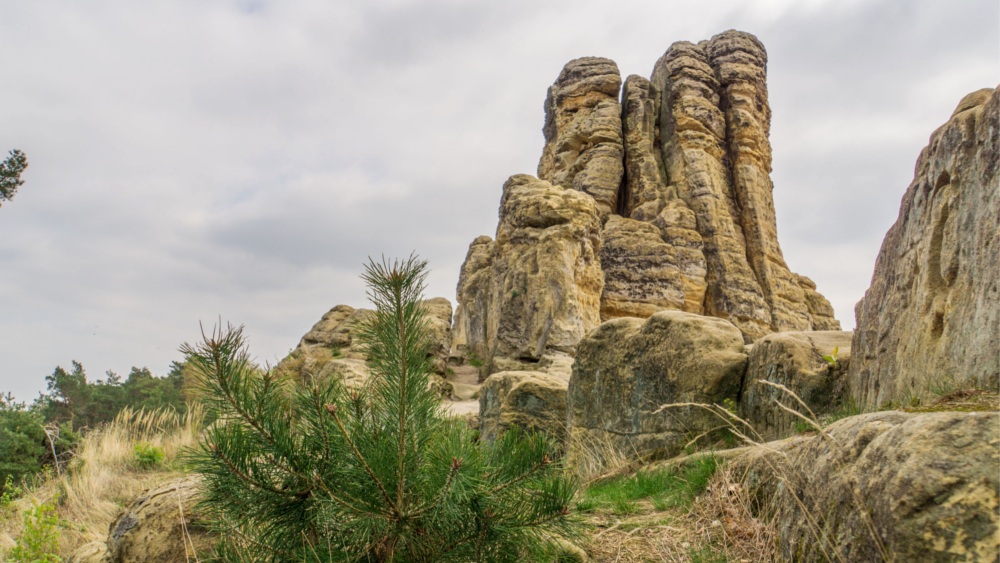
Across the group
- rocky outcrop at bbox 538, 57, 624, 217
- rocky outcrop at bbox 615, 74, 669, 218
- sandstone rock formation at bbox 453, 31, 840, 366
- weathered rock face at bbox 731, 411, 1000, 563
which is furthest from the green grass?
rocky outcrop at bbox 615, 74, 669, 218

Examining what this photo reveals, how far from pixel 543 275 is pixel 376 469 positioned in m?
15.9

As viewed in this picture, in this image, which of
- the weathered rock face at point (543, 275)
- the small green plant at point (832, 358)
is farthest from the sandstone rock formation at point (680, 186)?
the small green plant at point (832, 358)

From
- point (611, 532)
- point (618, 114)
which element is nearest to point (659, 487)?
point (611, 532)

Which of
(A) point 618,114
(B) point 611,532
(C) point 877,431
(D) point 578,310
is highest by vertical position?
(A) point 618,114

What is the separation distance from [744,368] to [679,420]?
2.81ft

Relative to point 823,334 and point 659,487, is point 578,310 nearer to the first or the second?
point 823,334

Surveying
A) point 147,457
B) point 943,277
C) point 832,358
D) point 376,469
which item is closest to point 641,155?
point 832,358

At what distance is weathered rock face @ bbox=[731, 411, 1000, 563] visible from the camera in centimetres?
119

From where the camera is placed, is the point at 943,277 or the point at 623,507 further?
the point at 623,507

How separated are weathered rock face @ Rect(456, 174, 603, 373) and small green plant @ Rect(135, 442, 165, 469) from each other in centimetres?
1121

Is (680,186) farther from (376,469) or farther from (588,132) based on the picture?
(376,469)

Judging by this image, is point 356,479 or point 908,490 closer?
point 908,490

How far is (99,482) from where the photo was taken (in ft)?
18.5

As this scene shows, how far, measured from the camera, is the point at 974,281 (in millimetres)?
2625
